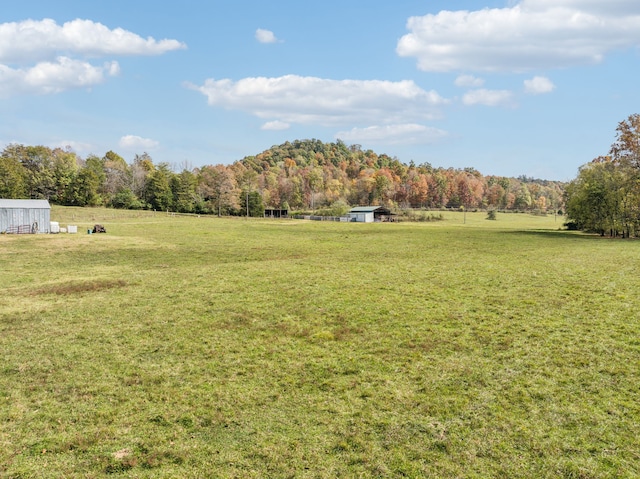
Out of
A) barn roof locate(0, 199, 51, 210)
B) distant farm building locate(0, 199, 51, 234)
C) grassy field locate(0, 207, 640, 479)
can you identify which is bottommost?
grassy field locate(0, 207, 640, 479)

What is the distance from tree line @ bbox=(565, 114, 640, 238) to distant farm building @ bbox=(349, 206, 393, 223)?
47910mm

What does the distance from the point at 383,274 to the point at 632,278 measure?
1225 cm

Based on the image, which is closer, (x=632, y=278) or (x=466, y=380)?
(x=466, y=380)

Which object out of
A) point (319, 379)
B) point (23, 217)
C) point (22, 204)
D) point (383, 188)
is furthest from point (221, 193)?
point (319, 379)

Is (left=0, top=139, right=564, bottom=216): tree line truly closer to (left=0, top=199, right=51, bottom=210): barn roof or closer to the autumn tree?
the autumn tree

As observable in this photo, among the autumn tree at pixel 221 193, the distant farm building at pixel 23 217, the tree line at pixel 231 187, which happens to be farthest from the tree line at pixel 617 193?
the autumn tree at pixel 221 193

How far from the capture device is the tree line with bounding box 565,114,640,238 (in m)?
49.7

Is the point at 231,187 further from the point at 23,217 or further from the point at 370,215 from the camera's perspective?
the point at 23,217

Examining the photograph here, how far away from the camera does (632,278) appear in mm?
20750

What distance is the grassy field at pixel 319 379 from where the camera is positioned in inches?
255

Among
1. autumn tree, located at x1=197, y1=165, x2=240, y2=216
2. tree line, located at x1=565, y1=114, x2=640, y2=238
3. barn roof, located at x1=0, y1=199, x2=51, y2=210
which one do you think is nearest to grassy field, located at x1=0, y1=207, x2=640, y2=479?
barn roof, located at x1=0, y1=199, x2=51, y2=210

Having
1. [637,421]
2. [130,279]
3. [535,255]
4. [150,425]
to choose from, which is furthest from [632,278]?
[130,279]

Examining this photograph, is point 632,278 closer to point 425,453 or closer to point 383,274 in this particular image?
point 383,274

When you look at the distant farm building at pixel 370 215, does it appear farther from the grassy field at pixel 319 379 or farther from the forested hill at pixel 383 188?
the grassy field at pixel 319 379
